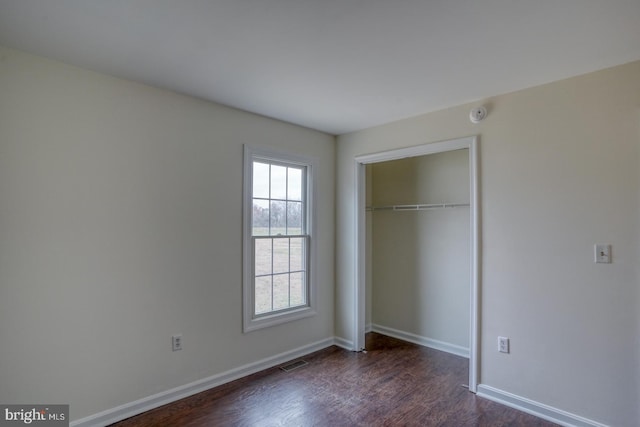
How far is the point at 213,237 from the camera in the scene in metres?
3.00

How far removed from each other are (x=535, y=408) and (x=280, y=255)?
2472 mm

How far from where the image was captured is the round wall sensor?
288cm

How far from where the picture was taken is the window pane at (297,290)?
12.1 feet

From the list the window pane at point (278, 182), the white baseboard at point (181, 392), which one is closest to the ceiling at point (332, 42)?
the window pane at point (278, 182)

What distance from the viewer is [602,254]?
2.32 meters

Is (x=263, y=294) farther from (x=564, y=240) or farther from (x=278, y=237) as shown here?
(x=564, y=240)

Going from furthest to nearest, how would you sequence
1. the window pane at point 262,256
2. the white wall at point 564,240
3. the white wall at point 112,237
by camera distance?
1. the window pane at point 262,256
2. the white wall at point 564,240
3. the white wall at point 112,237

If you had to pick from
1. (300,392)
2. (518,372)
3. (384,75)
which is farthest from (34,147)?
(518,372)

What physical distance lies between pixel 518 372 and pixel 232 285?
245cm

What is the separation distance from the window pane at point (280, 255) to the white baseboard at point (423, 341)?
1745 millimetres

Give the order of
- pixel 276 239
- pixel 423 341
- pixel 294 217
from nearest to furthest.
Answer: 1. pixel 276 239
2. pixel 294 217
3. pixel 423 341

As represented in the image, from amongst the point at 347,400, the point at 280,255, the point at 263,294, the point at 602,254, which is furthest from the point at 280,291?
the point at 602,254

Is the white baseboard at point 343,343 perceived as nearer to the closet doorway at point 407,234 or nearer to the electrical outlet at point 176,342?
the closet doorway at point 407,234

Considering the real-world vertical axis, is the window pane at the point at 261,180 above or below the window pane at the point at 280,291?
above
